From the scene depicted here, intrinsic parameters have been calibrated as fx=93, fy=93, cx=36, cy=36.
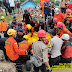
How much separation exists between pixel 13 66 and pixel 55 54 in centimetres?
138

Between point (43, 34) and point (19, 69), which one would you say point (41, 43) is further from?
point (19, 69)

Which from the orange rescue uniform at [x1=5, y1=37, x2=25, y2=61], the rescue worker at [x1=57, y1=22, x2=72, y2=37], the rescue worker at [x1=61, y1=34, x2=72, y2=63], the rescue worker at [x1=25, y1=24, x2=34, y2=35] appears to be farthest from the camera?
the rescue worker at [x1=25, y1=24, x2=34, y2=35]

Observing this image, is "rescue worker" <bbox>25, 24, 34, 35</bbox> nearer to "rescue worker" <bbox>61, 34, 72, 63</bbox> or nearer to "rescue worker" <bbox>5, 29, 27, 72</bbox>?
"rescue worker" <bbox>5, 29, 27, 72</bbox>

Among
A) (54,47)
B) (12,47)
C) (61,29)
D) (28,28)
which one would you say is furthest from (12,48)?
(61,29)

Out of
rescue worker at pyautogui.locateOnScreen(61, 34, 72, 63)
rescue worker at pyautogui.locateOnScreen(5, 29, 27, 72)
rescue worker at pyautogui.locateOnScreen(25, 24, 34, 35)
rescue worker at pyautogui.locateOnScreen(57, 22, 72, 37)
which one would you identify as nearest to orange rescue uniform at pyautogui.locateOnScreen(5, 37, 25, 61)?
rescue worker at pyautogui.locateOnScreen(5, 29, 27, 72)

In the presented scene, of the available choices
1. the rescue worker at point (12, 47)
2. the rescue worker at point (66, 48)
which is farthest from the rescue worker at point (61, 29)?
the rescue worker at point (12, 47)

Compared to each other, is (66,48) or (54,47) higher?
(54,47)

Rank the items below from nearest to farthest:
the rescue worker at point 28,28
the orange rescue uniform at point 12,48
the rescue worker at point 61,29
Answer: the orange rescue uniform at point 12,48 < the rescue worker at point 61,29 < the rescue worker at point 28,28

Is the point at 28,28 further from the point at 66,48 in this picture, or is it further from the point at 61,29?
the point at 66,48

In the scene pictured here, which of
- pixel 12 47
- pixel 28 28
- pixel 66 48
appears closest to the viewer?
pixel 12 47

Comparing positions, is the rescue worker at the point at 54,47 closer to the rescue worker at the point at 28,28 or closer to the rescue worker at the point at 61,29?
the rescue worker at the point at 61,29

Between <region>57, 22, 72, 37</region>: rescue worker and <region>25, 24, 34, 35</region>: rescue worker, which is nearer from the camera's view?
<region>57, 22, 72, 37</region>: rescue worker

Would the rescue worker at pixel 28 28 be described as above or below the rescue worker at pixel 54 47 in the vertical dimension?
above

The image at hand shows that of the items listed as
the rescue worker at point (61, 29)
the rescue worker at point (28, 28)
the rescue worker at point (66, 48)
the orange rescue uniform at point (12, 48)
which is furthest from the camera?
the rescue worker at point (28, 28)
